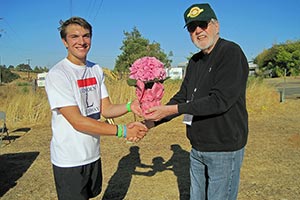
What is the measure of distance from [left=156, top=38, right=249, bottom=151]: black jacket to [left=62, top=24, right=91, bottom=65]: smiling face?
0.83 metres

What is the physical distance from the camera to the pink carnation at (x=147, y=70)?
8.14 feet

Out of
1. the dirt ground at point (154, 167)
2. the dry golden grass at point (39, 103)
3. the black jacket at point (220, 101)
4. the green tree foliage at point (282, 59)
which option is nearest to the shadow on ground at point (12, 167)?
the dirt ground at point (154, 167)

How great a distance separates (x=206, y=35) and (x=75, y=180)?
145cm

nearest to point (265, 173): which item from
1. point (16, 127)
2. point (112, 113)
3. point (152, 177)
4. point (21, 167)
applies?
point (152, 177)

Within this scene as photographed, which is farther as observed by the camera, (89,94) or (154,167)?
(154,167)

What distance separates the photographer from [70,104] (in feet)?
6.95

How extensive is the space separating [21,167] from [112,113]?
384cm

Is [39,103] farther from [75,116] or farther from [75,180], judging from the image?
[75,116]

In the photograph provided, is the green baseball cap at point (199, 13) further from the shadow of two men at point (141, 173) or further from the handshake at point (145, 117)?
the shadow of two men at point (141, 173)

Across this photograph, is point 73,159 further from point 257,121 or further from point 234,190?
point 257,121

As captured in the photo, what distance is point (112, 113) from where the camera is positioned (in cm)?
281

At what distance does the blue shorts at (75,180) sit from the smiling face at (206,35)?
1234mm

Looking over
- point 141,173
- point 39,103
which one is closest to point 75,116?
point 141,173

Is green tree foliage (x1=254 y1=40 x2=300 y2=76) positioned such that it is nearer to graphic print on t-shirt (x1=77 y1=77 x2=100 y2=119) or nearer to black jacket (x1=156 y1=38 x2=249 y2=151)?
black jacket (x1=156 y1=38 x2=249 y2=151)
